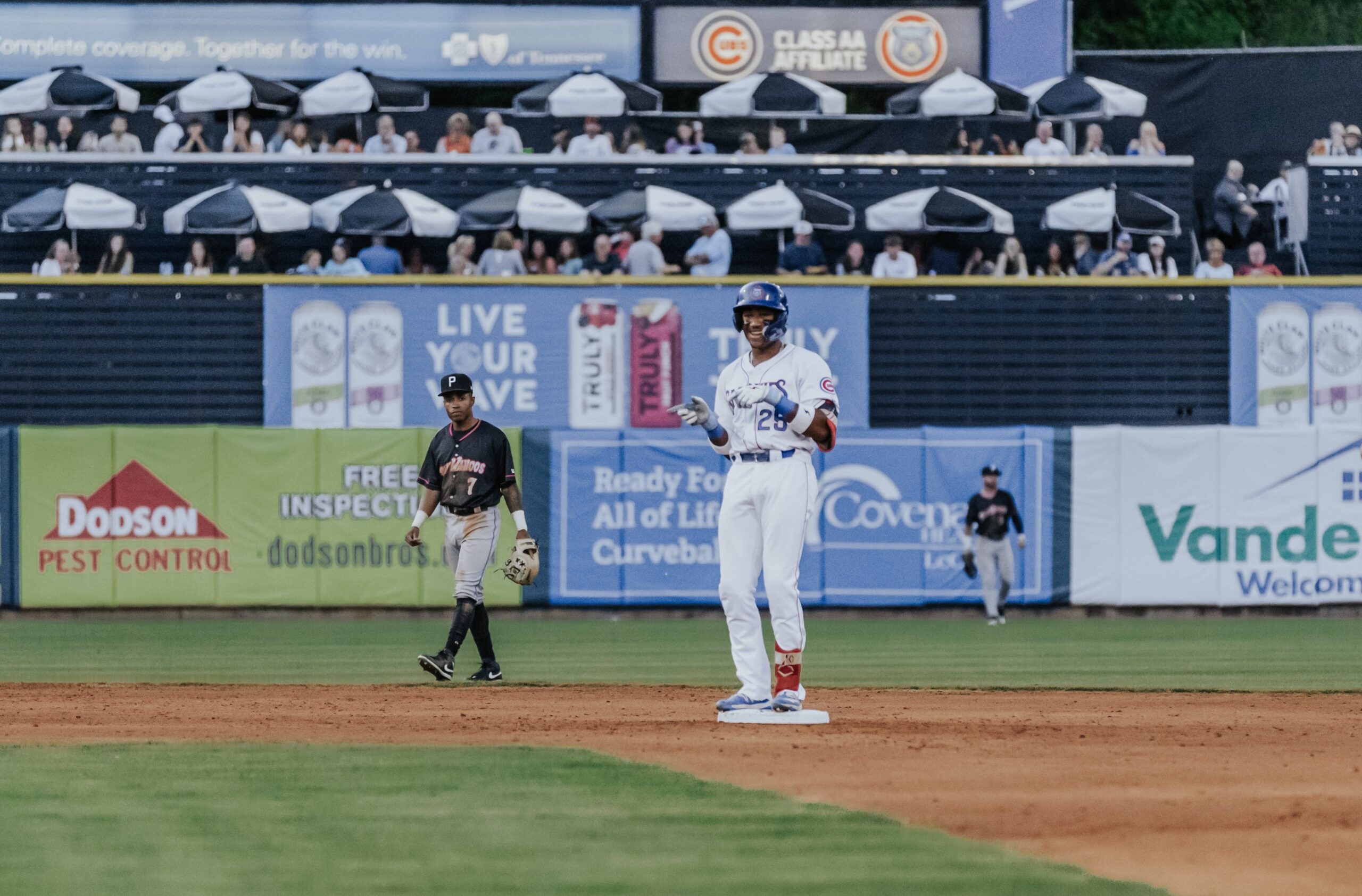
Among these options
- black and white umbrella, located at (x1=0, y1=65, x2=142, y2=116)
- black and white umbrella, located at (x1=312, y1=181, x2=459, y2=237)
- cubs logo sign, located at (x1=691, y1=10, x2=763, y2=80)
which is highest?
cubs logo sign, located at (x1=691, y1=10, x2=763, y2=80)

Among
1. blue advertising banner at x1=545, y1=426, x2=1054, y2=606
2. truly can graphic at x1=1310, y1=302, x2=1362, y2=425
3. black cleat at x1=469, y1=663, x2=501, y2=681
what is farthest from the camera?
truly can graphic at x1=1310, y1=302, x2=1362, y2=425

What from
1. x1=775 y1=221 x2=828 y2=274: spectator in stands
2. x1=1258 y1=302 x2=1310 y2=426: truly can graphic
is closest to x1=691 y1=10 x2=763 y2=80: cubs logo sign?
x1=775 y1=221 x2=828 y2=274: spectator in stands

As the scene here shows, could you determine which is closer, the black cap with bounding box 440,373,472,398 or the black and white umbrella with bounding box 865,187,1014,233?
the black cap with bounding box 440,373,472,398

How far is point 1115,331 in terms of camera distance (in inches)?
1061

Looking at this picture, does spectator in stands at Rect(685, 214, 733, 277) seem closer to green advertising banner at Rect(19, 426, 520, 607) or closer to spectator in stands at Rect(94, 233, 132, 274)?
green advertising banner at Rect(19, 426, 520, 607)

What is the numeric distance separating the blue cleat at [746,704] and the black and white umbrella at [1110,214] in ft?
59.4

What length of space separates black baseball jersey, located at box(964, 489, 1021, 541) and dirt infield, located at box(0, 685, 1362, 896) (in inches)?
394

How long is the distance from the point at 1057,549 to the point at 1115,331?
368 cm

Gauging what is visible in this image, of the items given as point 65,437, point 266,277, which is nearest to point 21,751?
point 65,437

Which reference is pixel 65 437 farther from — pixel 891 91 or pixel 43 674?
pixel 891 91

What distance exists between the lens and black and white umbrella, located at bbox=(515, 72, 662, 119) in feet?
89.5

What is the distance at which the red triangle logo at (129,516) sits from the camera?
2386 cm

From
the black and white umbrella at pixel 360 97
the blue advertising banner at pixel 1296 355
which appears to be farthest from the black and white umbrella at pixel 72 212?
the blue advertising banner at pixel 1296 355

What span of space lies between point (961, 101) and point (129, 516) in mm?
12308
